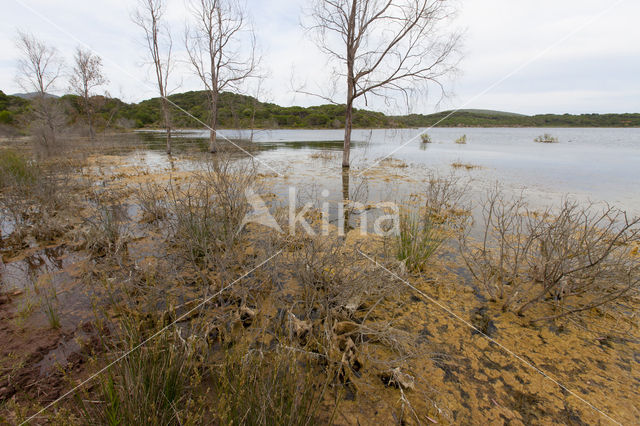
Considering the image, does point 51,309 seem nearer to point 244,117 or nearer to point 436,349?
point 436,349

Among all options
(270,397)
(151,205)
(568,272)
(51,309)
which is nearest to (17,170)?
(151,205)

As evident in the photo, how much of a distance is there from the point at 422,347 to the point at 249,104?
20.2 metres

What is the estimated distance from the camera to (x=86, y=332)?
9.10ft

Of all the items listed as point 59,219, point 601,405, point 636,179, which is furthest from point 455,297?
point 636,179

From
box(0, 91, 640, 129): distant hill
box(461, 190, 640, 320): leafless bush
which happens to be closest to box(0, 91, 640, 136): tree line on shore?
box(0, 91, 640, 129): distant hill

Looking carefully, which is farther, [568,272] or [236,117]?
[236,117]

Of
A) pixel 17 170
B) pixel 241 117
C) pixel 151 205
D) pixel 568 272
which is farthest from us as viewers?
pixel 241 117

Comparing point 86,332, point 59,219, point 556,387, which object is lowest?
point 556,387

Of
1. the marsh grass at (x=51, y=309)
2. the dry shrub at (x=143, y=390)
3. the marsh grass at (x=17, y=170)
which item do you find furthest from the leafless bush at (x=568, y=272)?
the marsh grass at (x=17, y=170)

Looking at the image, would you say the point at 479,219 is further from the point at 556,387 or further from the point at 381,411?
the point at 381,411

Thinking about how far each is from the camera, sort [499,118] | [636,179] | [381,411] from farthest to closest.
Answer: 1. [499,118]
2. [636,179]
3. [381,411]

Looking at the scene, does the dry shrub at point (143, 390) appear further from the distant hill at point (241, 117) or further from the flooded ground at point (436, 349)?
the distant hill at point (241, 117)

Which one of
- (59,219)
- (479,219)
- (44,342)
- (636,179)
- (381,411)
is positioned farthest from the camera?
(636,179)

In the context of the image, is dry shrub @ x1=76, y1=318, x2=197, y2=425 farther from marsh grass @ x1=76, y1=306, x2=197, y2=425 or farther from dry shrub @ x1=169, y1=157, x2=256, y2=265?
dry shrub @ x1=169, y1=157, x2=256, y2=265
